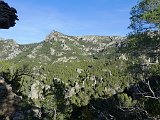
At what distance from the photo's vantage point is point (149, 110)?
63.0 ft

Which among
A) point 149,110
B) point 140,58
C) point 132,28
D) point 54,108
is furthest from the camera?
point 54,108

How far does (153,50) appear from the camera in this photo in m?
33.3

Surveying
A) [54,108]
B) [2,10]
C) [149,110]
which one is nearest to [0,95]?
[149,110]

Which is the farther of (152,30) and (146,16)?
(152,30)

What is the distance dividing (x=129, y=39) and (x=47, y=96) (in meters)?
67.4

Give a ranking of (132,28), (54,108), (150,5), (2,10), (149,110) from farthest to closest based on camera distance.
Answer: (54,108)
(132,28)
(150,5)
(149,110)
(2,10)

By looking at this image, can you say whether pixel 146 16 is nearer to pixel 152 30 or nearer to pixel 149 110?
pixel 152 30

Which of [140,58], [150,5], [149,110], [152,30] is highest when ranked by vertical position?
[150,5]

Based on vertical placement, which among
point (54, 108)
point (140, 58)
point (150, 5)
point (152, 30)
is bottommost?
point (54, 108)

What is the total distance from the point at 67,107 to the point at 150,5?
224 ft

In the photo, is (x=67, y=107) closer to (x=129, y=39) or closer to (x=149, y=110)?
(x=129, y=39)

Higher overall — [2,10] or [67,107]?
[2,10]

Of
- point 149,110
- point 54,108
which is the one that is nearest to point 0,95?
point 149,110

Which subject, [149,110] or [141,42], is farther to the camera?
[141,42]
